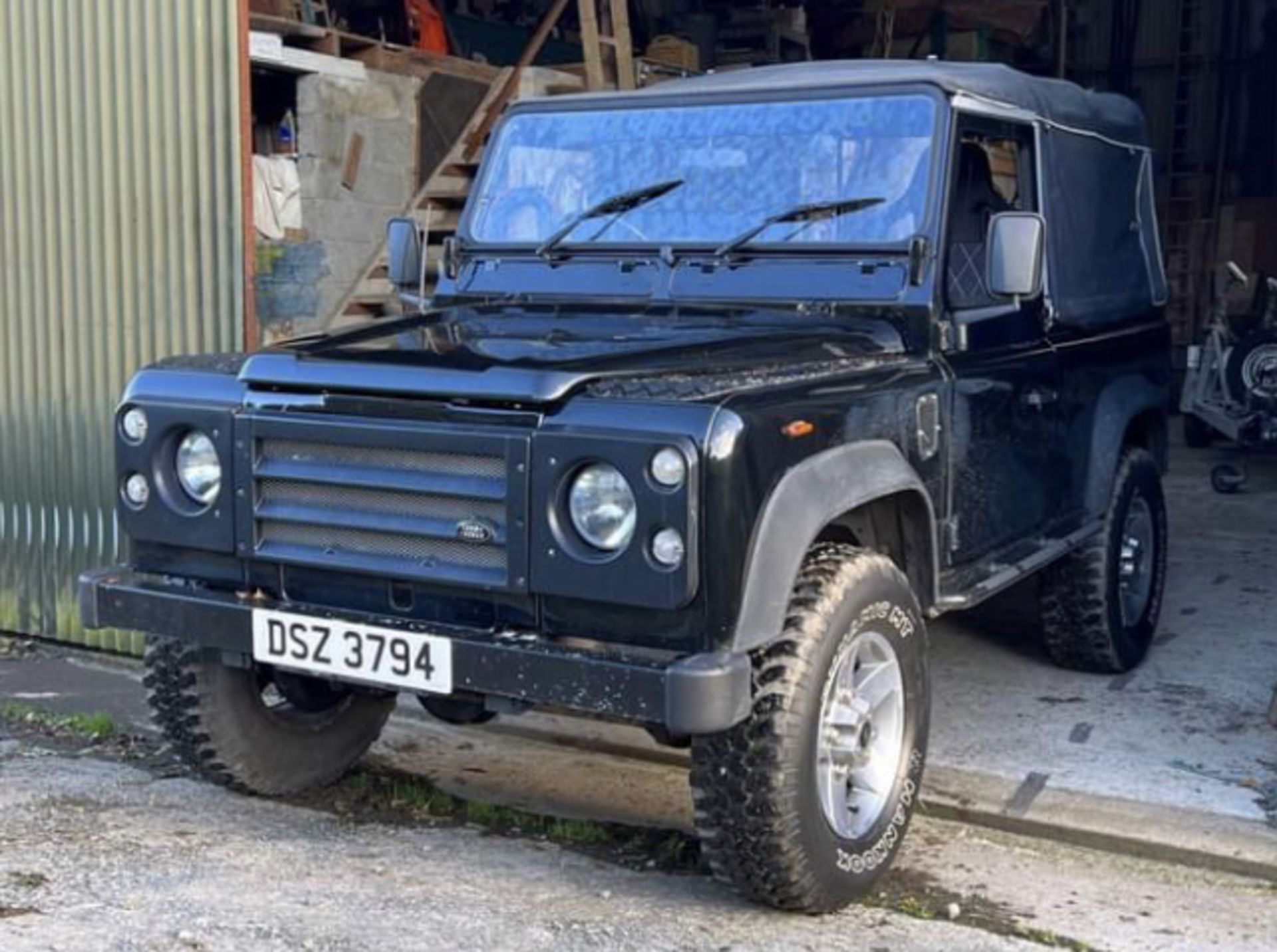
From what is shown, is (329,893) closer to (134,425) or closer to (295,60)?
(134,425)

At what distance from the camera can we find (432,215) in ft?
31.4

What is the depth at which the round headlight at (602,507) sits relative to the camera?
336cm

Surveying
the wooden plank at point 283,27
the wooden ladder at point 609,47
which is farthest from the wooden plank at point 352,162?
the wooden ladder at point 609,47

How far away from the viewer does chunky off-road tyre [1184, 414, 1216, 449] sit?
1316 cm

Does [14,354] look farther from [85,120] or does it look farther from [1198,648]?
[1198,648]

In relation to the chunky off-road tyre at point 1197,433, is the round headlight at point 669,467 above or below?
above

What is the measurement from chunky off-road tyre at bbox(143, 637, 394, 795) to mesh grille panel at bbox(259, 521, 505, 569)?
63 cm

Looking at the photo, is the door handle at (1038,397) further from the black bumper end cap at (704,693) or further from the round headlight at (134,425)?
the round headlight at (134,425)

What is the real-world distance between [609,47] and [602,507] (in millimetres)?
7764

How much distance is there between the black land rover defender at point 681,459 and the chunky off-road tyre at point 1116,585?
27cm

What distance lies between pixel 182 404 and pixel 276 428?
302 millimetres

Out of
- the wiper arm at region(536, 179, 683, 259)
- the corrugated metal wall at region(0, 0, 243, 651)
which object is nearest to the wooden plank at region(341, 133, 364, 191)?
the corrugated metal wall at region(0, 0, 243, 651)

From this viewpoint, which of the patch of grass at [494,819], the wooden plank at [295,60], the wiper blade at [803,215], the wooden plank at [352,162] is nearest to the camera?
the patch of grass at [494,819]

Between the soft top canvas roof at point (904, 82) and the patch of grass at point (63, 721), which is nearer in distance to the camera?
the soft top canvas roof at point (904, 82)
